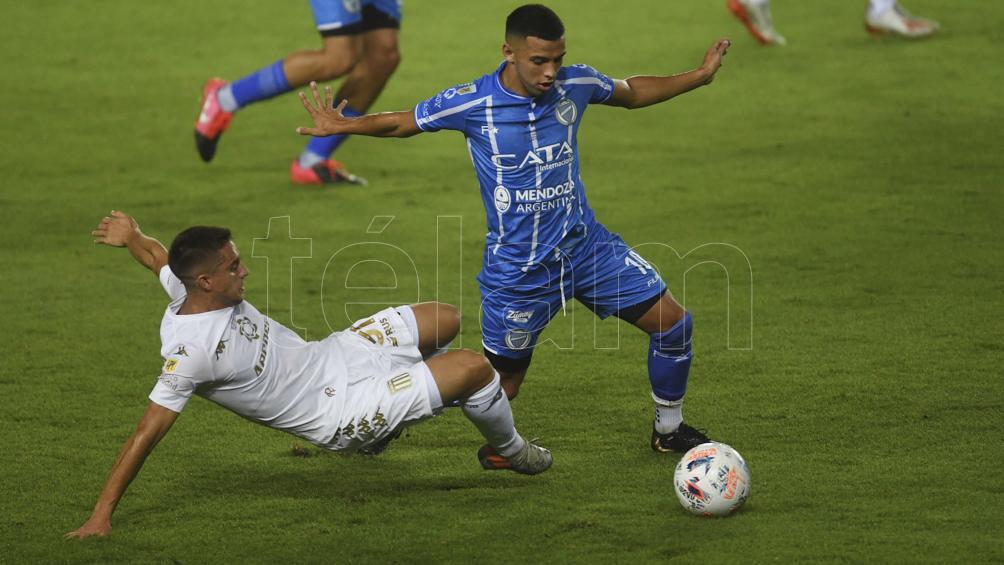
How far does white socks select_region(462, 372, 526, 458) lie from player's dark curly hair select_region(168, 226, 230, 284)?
93 cm

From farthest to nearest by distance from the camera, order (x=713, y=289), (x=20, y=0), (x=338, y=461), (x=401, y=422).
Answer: (x=20, y=0) < (x=713, y=289) < (x=338, y=461) < (x=401, y=422)

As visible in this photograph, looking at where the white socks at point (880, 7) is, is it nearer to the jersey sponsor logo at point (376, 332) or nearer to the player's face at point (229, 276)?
the jersey sponsor logo at point (376, 332)

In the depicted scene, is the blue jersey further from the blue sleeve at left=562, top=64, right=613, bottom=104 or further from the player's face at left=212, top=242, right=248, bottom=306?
the player's face at left=212, top=242, right=248, bottom=306

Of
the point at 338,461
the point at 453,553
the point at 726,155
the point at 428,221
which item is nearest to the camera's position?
the point at 453,553

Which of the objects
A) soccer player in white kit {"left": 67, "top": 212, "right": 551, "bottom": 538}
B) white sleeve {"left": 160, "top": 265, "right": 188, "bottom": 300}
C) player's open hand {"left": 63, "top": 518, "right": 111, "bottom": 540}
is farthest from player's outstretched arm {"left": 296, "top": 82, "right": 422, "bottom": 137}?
player's open hand {"left": 63, "top": 518, "right": 111, "bottom": 540}

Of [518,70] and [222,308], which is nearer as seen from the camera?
[222,308]

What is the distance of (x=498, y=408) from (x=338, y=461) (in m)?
0.79

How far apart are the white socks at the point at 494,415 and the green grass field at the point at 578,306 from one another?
20 centimetres

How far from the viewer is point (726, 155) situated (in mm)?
9047

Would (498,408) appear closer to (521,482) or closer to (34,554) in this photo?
(521,482)

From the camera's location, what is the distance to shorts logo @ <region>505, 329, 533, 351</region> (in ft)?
16.2

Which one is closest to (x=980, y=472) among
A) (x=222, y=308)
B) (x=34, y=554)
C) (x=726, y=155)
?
(x=222, y=308)

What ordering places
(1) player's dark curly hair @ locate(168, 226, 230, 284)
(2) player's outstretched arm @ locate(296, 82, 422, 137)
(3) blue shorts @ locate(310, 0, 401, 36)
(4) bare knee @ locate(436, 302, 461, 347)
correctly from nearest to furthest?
1. (1) player's dark curly hair @ locate(168, 226, 230, 284)
2. (2) player's outstretched arm @ locate(296, 82, 422, 137)
3. (4) bare knee @ locate(436, 302, 461, 347)
4. (3) blue shorts @ locate(310, 0, 401, 36)

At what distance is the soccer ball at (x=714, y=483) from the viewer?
4207 millimetres
